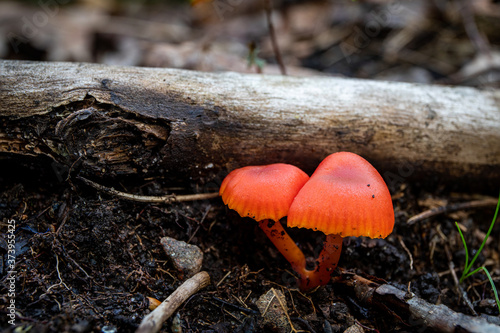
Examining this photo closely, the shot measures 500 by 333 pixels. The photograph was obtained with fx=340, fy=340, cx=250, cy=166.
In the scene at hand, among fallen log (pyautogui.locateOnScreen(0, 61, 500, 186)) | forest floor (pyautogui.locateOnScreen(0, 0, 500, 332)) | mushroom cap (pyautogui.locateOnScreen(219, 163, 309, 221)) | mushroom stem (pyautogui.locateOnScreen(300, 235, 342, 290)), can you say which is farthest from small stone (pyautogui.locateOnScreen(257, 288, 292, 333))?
fallen log (pyautogui.locateOnScreen(0, 61, 500, 186))

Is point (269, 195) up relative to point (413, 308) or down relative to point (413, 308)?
up

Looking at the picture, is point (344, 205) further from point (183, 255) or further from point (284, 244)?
point (183, 255)

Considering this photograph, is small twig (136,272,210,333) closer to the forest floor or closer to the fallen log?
the forest floor

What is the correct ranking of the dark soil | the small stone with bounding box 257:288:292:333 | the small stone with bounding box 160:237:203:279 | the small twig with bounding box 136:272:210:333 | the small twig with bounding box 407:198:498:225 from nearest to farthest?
1. the small twig with bounding box 136:272:210:333
2. the dark soil
3. the small stone with bounding box 257:288:292:333
4. the small stone with bounding box 160:237:203:279
5. the small twig with bounding box 407:198:498:225

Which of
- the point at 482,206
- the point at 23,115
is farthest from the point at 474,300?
the point at 23,115

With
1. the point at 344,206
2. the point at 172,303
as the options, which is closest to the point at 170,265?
the point at 172,303

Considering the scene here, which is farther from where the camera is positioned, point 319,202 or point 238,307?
point 238,307

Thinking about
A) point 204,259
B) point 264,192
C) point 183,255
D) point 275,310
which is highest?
point 264,192

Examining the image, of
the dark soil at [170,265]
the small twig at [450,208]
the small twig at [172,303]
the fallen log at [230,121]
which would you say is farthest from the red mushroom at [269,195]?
the small twig at [450,208]

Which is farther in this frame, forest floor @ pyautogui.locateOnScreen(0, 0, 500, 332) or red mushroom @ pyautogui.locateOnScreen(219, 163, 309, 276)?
red mushroom @ pyautogui.locateOnScreen(219, 163, 309, 276)
